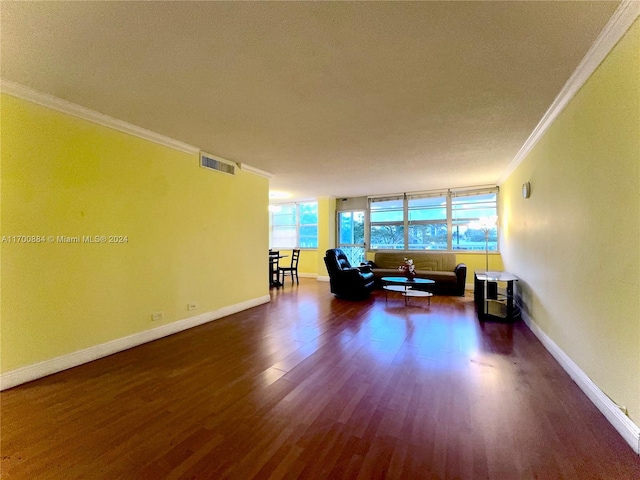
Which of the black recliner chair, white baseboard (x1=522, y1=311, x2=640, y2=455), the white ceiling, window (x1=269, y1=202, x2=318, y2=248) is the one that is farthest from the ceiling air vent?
white baseboard (x1=522, y1=311, x2=640, y2=455)

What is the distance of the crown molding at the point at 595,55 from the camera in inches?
57.8

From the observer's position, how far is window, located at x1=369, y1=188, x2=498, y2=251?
640 centimetres

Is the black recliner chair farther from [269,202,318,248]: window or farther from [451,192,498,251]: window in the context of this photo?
[269,202,318,248]: window

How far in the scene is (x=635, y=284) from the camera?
5.07ft

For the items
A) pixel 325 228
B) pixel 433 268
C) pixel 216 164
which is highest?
pixel 216 164

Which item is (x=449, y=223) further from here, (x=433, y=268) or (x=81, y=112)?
(x=81, y=112)

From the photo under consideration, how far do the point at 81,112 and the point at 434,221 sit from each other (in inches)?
272

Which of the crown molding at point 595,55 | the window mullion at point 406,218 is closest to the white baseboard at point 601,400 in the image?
the crown molding at point 595,55

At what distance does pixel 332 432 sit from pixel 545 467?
3.72 feet

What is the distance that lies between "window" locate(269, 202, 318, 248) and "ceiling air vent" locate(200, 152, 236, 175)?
437 centimetres

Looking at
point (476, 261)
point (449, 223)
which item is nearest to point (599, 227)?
point (476, 261)

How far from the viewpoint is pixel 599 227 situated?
1.88 meters

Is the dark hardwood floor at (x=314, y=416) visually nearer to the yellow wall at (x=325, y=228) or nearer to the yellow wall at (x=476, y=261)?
the yellow wall at (x=476, y=261)

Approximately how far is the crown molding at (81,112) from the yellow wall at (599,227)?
4125mm
